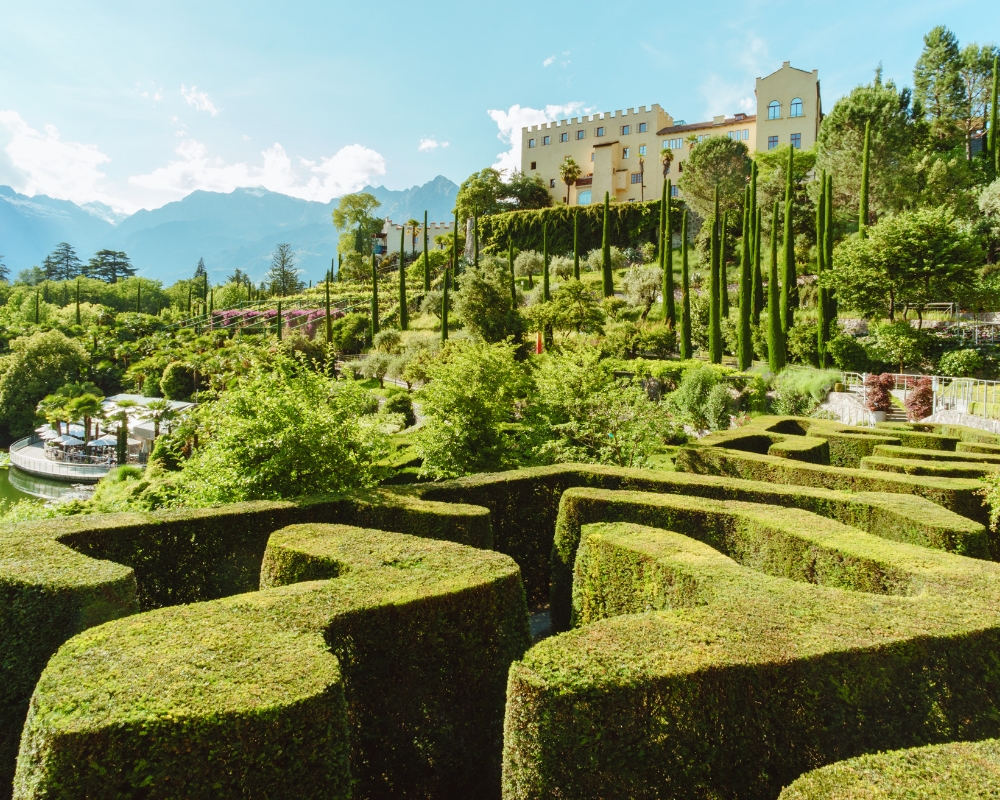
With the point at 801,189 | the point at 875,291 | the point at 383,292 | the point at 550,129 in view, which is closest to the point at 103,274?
the point at 383,292

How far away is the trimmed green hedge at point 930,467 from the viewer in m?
10.8

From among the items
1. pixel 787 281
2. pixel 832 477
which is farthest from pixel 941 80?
pixel 832 477

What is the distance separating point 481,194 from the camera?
235ft

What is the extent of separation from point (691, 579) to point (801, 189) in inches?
2073

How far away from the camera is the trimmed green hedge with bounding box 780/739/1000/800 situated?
118 inches

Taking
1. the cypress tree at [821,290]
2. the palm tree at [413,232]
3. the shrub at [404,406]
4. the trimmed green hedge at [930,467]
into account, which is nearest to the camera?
the trimmed green hedge at [930,467]

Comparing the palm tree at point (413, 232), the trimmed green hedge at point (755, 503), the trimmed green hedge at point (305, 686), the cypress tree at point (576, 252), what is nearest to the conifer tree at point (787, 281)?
the cypress tree at point (576, 252)

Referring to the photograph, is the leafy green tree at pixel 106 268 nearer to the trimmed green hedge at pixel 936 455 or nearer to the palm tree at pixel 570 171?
the palm tree at pixel 570 171

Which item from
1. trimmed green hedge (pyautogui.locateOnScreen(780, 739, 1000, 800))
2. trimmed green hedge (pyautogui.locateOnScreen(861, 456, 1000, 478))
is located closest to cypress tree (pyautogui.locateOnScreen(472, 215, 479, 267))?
trimmed green hedge (pyautogui.locateOnScreen(861, 456, 1000, 478))

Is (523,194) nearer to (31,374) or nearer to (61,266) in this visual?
(31,374)

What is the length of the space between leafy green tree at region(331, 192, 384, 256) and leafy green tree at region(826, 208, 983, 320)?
2731 inches

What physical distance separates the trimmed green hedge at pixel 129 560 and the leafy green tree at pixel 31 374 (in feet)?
168

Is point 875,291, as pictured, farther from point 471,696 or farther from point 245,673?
point 245,673

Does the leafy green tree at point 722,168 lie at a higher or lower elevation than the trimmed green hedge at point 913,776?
higher
